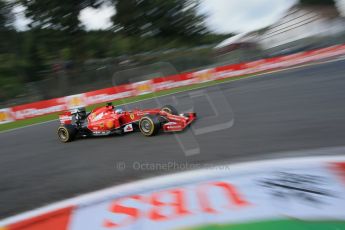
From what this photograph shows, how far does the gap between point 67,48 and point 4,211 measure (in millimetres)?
26958

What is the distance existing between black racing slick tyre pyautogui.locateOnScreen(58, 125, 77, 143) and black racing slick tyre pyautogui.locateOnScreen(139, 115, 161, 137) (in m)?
1.65

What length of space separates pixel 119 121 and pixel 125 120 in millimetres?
115

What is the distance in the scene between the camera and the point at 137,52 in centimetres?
3011

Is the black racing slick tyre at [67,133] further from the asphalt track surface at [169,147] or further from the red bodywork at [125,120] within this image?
the red bodywork at [125,120]

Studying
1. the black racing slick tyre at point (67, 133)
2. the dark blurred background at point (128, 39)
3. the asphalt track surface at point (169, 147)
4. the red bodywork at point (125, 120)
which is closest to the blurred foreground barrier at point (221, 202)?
the asphalt track surface at point (169, 147)

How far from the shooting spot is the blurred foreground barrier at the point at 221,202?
2.72 m

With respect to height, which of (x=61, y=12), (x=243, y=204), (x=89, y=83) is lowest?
(x=243, y=204)

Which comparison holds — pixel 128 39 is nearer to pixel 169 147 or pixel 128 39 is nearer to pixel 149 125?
pixel 149 125

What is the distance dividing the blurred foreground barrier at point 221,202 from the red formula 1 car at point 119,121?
7.59 ft

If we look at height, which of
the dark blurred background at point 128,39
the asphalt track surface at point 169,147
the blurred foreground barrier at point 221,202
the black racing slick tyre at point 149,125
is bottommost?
the blurred foreground barrier at point 221,202

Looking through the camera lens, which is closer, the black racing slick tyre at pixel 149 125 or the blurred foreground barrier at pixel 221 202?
the blurred foreground barrier at pixel 221 202

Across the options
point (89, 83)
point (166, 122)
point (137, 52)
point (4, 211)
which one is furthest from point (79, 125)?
point (137, 52)

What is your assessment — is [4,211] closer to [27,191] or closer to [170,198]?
[27,191]

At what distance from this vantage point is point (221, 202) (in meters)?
3.13
